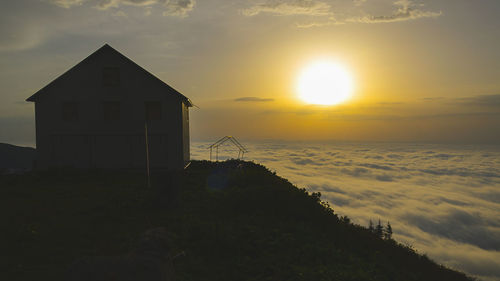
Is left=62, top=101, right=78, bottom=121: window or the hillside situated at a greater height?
left=62, top=101, right=78, bottom=121: window

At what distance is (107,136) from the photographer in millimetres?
26359

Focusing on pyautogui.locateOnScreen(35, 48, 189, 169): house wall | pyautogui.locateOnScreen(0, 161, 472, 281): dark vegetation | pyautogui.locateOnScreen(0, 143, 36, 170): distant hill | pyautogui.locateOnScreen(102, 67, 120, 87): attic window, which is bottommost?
pyautogui.locateOnScreen(0, 143, 36, 170): distant hill

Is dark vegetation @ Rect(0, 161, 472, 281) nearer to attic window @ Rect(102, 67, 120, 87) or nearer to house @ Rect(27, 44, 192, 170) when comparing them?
house @ Rect(27, 44, 192, 170)

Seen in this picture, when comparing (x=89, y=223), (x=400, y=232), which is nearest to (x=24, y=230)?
(x=89, y=223)

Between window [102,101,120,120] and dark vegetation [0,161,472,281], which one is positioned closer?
dark vegetation [0,161,472,281]

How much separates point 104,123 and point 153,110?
446cm

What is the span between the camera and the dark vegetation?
7.63 m

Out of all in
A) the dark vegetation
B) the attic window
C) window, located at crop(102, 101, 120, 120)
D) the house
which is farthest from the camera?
window, located at crop(102, 101, 120, 120)

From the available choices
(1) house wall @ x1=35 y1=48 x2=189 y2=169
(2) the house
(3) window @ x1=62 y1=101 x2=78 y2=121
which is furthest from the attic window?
(3) window @ x1=62 y1=101 x2=78 y2=121

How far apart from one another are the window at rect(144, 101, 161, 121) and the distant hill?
13529 cm

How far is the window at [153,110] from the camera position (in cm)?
2638

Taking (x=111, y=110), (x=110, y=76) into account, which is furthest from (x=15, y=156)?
(x=110, y=76)

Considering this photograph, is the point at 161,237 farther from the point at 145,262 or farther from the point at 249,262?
the point at 249,262

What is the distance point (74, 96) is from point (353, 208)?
93.7m
